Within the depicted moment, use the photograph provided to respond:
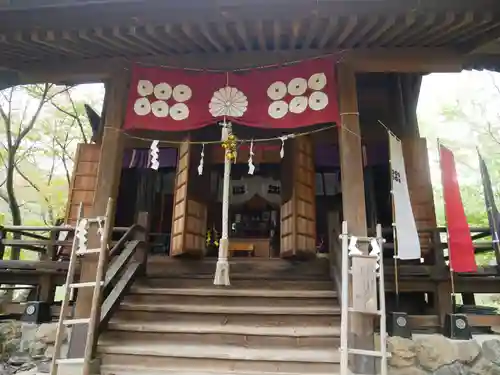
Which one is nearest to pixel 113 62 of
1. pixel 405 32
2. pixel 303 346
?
pixel 405 32

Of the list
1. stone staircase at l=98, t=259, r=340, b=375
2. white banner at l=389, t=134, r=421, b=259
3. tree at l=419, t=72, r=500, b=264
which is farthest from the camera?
tree at l=419, t=72, r=500, b=264

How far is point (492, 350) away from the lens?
483 cm

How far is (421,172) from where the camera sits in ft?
24.6

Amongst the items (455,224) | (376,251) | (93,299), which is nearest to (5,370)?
(93,299)

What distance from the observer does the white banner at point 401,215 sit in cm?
559

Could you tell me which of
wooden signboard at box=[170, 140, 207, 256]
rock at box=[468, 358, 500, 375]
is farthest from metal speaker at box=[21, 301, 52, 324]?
rock at box=[468, 358, 500, 375]

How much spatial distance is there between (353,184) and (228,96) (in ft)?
7.46

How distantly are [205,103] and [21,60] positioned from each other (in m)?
3.01

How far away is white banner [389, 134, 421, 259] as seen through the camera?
18.4 ft

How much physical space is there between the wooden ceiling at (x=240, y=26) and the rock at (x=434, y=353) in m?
4.00

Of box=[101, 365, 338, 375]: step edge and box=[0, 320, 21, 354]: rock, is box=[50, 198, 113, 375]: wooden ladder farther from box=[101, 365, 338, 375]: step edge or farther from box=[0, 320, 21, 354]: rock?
box=[0, 320, 21, 354]: rock

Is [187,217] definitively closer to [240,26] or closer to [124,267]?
[124,267]

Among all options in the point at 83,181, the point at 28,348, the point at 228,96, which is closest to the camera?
the point at 28,348

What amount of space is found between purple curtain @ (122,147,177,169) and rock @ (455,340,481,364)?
23.1 feet
